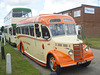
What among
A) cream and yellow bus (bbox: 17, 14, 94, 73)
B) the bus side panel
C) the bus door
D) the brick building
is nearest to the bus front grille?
cream and yellow bus (bbox: 17, 14, 94, 73)

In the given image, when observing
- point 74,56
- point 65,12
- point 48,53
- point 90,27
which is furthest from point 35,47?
point 65,12

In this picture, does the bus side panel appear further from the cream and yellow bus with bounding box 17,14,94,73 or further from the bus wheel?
the bus wheel

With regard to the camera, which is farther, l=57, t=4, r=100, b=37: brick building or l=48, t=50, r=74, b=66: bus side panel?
l=57, t=4, r=100, b=37: brick building

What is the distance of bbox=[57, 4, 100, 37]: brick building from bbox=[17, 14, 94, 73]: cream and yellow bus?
1042 inches

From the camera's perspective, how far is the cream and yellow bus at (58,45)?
574 centimetres

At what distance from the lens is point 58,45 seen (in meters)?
6.17

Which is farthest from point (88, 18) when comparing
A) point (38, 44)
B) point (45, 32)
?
point (45, 32)

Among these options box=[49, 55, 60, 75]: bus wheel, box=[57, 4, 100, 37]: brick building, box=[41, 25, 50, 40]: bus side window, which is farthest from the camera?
box=[57, 4, 100, 37]: brick building

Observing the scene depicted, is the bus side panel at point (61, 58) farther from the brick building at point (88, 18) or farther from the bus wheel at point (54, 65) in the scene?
the brick building at point (88, 18)

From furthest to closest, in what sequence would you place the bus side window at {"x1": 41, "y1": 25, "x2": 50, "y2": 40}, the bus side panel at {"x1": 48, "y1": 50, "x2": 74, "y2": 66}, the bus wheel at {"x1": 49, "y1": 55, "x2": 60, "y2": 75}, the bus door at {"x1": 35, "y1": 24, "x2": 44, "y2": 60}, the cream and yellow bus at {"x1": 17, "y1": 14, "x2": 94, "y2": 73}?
the bus door at {"x1": 35, "y1": 24, "x2": 44, "y2": 60} → the bus side window at {"x1": 41, "y1": 25, "x2": 50, "y2": 40} → the cream and yellow bus at {"x1": 17, "y1": 14, "x2": 94, "y2": 73} → the bus wheel at {"x1": 49, "y1": 55, "x2": 60, "y2": 75} → the bus side panel at {"x1": 48, "y1": 50, "x2": 74, "y2": 66}

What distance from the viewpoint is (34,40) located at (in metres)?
8.10

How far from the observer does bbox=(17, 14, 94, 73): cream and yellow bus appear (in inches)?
226

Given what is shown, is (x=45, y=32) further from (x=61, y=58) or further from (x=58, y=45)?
(x=61, y=58)

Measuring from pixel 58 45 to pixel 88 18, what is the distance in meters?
29.7
